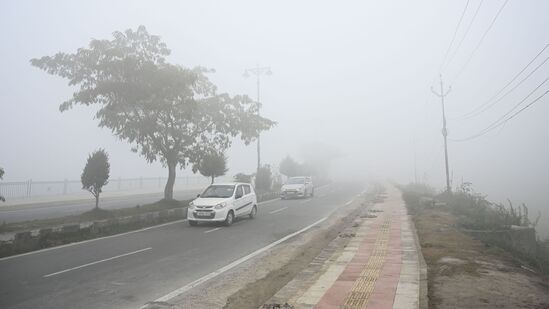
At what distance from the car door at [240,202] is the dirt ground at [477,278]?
8.26 metres

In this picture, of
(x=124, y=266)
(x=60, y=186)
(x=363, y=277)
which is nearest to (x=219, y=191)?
(x=124, y=266)

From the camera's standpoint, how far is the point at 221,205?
655 inches

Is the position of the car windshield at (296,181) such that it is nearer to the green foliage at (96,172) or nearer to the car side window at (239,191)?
the car side window at (239,191)

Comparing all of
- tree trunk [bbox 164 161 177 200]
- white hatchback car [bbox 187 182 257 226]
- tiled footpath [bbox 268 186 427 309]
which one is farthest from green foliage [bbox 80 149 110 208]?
tiled footpath [bbox 268 186 427 309]

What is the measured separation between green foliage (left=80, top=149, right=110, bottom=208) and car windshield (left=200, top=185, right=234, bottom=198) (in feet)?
14.3

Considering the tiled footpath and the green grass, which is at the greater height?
the green grass

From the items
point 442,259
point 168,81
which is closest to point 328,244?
point 442,259

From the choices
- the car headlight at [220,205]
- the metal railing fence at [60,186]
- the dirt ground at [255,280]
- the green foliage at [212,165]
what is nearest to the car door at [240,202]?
the car headlight at [220,205]

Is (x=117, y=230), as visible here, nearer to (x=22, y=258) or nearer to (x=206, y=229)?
(x=206, y=229)

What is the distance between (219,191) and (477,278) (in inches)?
473

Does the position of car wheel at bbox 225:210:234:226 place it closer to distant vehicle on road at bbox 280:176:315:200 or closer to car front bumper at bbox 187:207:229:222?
car front bumper at bbox 187:207:229:222

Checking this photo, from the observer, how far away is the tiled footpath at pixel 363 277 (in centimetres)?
646

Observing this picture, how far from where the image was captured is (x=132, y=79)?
1933 centimetres

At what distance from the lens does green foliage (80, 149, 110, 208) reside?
17.6 m
